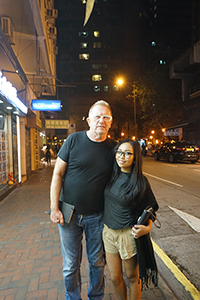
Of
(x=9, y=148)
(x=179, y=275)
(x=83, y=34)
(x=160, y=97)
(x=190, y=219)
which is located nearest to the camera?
(x=179, y=275)

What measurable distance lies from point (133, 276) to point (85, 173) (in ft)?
3.52

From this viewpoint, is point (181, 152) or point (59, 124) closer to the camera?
point (181, 152)

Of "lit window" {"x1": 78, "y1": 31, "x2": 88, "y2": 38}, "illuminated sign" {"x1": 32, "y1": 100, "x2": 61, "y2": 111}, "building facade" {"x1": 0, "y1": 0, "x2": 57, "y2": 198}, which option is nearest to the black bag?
"building facade" {"x1": 0, "y1": 0, "x2": 57, "y2": 198}

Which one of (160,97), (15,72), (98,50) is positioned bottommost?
(15,72)

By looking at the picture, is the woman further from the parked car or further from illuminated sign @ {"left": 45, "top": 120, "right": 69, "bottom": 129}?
illuminated sign @ {"left": 45, "top": 120, "right": 69, "bottom": 129}

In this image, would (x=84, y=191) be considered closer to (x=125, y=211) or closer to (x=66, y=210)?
(x=66, y=210)

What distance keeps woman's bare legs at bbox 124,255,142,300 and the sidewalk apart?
524 millimetres

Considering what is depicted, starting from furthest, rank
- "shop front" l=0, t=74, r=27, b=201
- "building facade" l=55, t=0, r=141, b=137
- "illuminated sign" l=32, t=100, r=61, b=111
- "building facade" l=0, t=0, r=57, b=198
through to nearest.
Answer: "building facade" l=55, t=0, r=141, b=137, "illuminated sign" l=32, t=100, r=61, b=111, "shop front" l=0, t=74, r=27, b=201, "building facade" l=0, t=0, r=57, b=198

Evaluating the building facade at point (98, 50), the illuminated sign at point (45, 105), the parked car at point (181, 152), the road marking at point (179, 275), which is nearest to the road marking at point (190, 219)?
the road marking at point (179, 275)

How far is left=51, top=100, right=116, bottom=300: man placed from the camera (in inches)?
80.3

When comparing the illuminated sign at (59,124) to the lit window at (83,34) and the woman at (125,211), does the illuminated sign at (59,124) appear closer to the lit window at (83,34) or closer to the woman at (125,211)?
the woman at (125,211)

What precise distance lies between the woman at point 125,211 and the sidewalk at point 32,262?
717mm

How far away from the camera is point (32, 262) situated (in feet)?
10.2

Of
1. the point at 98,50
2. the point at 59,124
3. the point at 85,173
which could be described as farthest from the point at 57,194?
the point at 98,50
